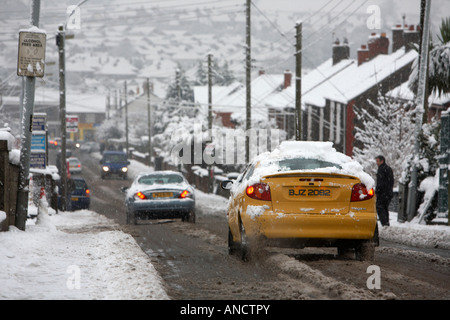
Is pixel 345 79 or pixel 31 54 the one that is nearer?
pixel 31 54

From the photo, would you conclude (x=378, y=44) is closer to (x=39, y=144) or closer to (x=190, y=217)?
(x=39, y=144)

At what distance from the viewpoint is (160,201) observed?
19.9 metres

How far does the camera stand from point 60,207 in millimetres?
31609

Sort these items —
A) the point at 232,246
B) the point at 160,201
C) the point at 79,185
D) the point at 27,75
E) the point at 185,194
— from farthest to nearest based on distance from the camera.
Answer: the point at 79,185 → the point at 185,194 → the point at 160,201 → the point at 27,75 → the point at 232,246

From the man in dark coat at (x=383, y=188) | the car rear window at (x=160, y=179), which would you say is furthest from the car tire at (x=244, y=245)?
the car rear window at (x=160, y=179)

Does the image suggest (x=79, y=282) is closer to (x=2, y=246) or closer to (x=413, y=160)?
(x=2, y=246)

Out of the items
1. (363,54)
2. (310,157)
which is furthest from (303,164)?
(363,54)

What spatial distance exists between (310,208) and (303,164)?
33.0 inches

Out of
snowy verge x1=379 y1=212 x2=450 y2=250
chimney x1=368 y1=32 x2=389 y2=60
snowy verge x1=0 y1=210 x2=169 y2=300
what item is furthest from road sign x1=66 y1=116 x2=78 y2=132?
snowy verge x1=0 y1=210 x2=169 y2=300

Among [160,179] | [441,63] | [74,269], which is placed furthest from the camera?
[441,63]

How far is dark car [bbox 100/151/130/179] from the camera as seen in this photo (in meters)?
58.3

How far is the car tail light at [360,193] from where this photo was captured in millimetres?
9781

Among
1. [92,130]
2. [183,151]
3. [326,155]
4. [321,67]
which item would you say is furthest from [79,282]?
[92,130]

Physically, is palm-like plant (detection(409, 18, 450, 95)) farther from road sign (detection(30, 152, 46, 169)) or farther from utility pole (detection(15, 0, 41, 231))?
utility pole (detection(15, 0, 41, 231))
